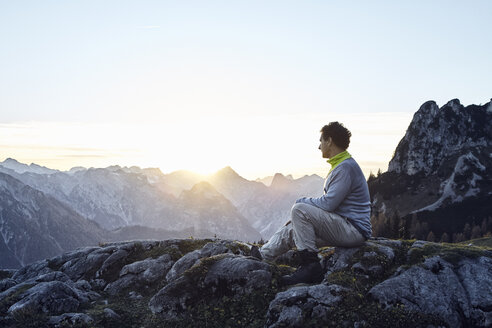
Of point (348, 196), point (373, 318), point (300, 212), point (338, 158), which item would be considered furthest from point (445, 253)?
point (300, 212)

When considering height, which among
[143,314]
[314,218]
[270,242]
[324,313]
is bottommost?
[143,314]

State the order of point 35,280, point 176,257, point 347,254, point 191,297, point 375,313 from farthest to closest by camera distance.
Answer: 1. point 176,257
2. point 35,280
3. point 347,254
4. point 191,297
5. point 375,313

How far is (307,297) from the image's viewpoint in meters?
12.2

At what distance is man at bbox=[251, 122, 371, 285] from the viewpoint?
44.7ft

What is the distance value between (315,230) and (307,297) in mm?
2762

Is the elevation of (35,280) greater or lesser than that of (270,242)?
lesser

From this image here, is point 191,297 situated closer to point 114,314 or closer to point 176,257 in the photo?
point 114,314

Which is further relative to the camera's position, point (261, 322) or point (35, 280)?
point (35, 280)

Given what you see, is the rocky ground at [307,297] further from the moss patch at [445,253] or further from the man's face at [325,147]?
the man's face at [325,147]

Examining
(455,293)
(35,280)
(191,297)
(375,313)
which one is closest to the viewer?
(375,313)

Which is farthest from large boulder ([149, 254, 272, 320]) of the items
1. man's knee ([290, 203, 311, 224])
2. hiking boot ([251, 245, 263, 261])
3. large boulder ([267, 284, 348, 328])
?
man's knee ([290, 203, 311, 224])

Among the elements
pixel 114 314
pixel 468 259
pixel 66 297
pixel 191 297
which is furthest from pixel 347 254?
pixel 66 297

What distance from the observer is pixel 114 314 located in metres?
13.8

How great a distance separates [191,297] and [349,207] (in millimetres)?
6868
